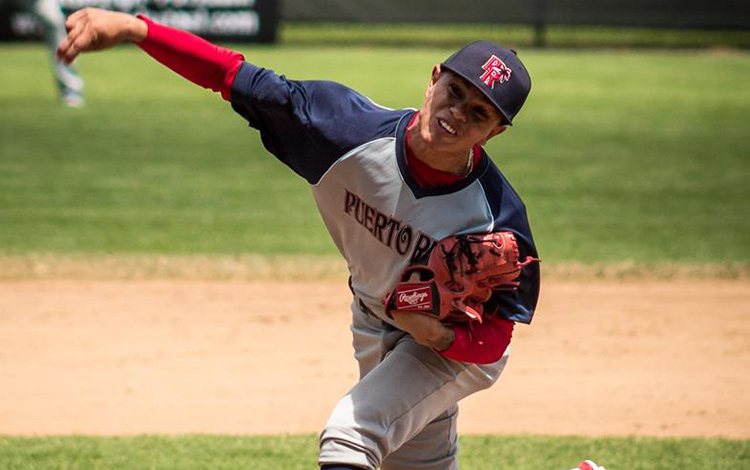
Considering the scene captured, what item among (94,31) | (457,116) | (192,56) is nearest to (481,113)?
(457,116)

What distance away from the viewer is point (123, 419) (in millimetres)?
5438

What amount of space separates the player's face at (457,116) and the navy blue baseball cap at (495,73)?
33 millimetres

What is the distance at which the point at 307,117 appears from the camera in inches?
139

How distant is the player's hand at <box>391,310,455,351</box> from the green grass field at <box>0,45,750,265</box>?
18.1ft

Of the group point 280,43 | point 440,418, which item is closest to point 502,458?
Answer: point 440,418

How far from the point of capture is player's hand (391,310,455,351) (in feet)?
11.1

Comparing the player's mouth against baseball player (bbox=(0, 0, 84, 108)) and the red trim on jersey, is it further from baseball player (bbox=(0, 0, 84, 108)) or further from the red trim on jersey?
baseball player (bbox=(0, 0, 84, 108))

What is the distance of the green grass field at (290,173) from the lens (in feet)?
30.4

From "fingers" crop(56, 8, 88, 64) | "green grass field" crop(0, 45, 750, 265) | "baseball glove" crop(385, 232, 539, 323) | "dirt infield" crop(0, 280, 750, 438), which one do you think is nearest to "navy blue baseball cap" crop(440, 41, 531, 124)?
"baseball glove" crop(385, 232, 539, 323)

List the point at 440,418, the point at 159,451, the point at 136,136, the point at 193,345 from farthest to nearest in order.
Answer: the point at 136,136, the point at 193,345, the point at 159,451, the point at 440,418

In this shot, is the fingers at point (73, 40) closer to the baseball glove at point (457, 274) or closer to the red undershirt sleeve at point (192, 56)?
the red undershirt sleeve at point (192, 56)

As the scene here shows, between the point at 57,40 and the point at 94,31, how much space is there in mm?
11627

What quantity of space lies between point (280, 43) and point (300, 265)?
1289cm

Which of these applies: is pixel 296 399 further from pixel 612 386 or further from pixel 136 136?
pixel 136 136
